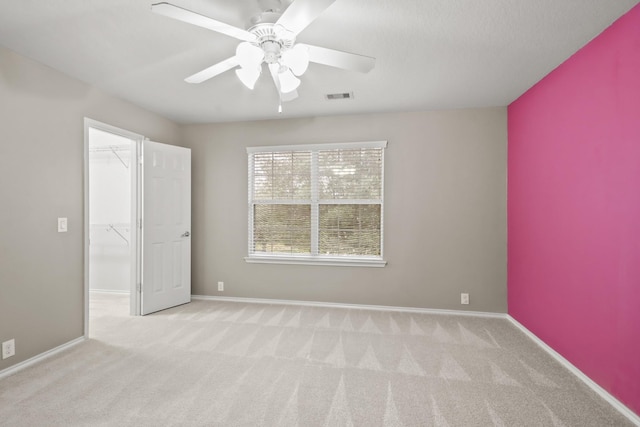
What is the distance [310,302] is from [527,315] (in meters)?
2.43

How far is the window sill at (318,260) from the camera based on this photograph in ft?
12.8

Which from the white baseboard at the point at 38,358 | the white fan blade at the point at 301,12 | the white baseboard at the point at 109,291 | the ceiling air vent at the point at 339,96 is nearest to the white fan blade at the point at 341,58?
the white fan blade at the point at 301,12

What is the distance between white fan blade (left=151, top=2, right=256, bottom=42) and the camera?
1376mm

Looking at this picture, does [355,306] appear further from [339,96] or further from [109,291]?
[109,291]

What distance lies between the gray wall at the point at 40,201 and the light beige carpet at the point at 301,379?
40 centimetres

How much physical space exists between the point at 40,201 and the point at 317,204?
2749 millimetres

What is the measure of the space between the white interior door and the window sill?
893mm

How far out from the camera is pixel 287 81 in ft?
6.82

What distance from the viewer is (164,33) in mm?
2141

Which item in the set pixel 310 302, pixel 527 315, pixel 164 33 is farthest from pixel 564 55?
pixel 310 302

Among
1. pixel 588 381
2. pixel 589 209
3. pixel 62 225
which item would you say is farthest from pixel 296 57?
pixel 588 381

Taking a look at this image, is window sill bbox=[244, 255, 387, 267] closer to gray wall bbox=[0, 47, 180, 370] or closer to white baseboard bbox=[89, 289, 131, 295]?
gray wall bbox=[0, 47, 180, 370]

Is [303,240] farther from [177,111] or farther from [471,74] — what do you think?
[471,74]

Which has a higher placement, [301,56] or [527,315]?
[301,56]
